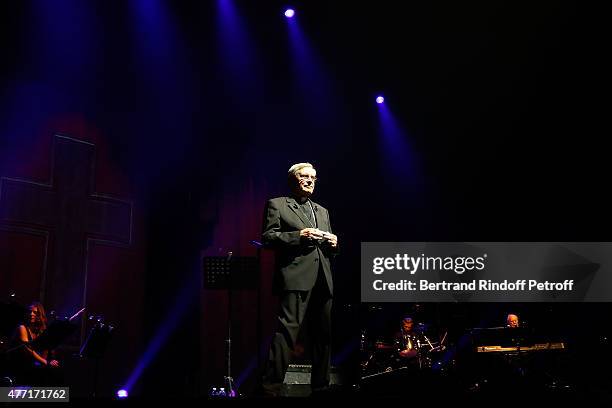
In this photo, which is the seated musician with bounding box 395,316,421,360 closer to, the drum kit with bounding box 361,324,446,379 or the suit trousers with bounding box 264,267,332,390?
the drum kit with bounding box 361,324,446,379

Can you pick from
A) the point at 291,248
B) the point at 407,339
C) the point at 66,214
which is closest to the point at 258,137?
the point at 66,214

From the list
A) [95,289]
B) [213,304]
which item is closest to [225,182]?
[213,304]

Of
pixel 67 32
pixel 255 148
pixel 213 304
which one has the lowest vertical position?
pixel 213 304

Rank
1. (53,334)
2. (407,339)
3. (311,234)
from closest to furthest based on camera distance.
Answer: (311,234) < (53,334) < (407,339)

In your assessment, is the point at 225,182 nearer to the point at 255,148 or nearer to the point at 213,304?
the point at 255,148

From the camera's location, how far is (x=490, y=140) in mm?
10328

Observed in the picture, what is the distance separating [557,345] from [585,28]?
400cm

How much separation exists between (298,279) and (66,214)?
448 centimetres

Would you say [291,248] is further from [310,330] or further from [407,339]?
[407,339]

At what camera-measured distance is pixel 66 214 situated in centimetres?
731

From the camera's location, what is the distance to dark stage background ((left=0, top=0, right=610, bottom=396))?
23.6 feet

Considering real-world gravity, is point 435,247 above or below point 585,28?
below

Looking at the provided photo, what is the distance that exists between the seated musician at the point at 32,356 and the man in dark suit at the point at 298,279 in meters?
3.50

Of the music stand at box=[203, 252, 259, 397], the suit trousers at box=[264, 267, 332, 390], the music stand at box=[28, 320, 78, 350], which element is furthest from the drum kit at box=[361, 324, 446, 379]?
the suit trousers at box=[264, 267, 332, 390]
